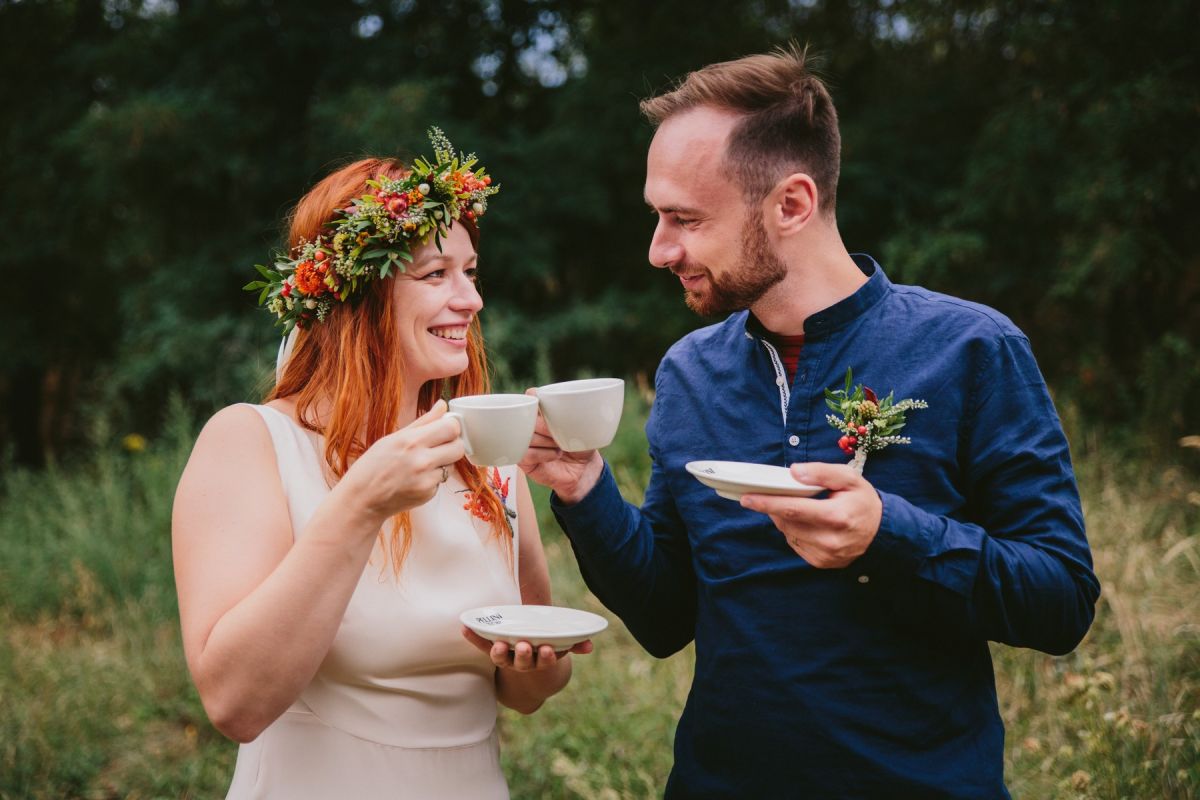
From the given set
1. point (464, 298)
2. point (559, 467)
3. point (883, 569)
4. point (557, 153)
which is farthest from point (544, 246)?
point (883, 569)

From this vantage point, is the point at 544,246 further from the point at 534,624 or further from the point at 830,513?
the point at 830,513

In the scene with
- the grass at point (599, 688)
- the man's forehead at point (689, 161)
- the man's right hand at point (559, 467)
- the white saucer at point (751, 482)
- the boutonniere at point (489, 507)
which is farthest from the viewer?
the grass at point (599, 688)

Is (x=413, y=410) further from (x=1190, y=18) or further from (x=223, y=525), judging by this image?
(x=1190, y=18)

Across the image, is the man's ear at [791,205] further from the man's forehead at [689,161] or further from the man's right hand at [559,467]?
the man's right hand at [559,467]

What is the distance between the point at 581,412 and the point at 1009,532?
3.09 ft

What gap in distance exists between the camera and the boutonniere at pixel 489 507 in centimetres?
Answer: 269

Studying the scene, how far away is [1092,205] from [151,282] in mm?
8604

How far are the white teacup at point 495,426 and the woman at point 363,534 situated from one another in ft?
0.11

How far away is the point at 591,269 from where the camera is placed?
1130 cm

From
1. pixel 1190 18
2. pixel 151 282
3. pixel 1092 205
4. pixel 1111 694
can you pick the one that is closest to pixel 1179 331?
pixel 1092 205

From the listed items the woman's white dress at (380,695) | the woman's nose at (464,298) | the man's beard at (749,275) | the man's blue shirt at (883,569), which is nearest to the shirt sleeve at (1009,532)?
the man's blue shirt at (883,569)

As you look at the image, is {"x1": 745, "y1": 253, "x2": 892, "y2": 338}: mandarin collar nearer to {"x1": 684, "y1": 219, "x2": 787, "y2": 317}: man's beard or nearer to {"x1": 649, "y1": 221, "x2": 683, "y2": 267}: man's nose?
{"x1": 684, "y1": 219, "x2": 787, "y2": 317}: man's beard

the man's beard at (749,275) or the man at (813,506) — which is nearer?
the man at (813,506)

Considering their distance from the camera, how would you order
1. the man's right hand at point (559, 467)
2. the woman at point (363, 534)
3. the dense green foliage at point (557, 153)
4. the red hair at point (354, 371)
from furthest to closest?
the dense green foliage at point (557, 153) < the red hair at point (354, 371) < the man's right hand at point (559, 467) < the woman at point (363, 534)
